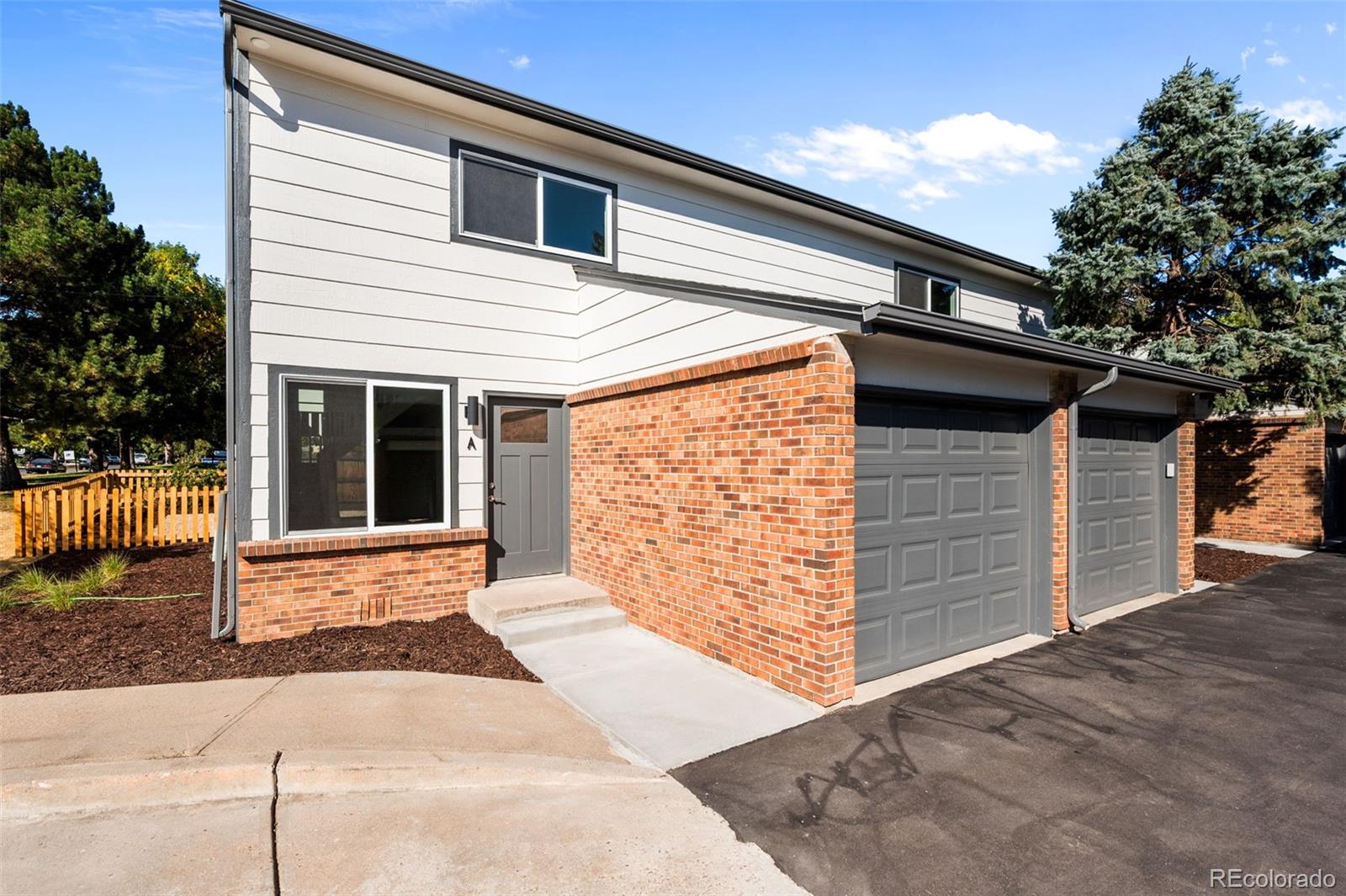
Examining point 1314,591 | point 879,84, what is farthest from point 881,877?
point 1314,591

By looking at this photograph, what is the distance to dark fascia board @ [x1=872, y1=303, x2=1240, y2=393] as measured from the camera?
4430mm

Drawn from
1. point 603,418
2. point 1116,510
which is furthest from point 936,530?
point 1116,510

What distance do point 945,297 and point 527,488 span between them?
8.98m

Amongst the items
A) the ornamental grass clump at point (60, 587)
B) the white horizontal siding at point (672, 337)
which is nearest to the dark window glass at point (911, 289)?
the white horizontal siding at point (672, 337)

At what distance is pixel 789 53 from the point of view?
813 cm

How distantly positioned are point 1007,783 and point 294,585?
19.5 feet

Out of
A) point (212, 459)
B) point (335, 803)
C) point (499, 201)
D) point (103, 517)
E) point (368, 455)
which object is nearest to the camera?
point (335, 803)

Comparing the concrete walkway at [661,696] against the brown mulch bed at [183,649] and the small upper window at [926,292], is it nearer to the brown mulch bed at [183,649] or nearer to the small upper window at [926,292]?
the brown mulch bed at [183,649]

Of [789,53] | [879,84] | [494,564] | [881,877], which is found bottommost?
[881,877]

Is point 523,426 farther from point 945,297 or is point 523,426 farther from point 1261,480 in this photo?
point 1261,480

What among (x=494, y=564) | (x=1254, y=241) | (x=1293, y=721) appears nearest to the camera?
(x=1293, y=721)

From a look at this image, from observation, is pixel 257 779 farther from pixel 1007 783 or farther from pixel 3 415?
pixel 3 415

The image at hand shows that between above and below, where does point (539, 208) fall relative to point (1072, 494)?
above

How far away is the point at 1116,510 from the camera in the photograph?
7.77 m
